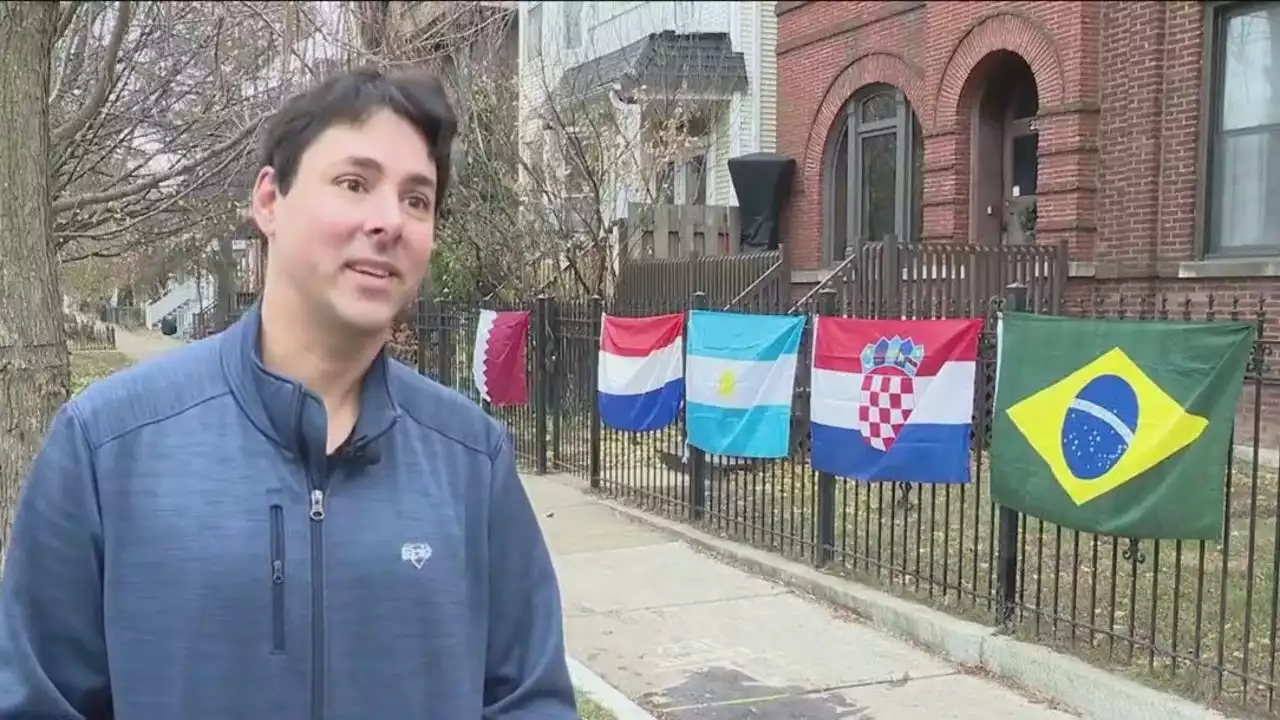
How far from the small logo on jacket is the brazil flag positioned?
3.97 m

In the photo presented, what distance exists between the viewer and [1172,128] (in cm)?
1192

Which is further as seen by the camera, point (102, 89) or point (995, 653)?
point (102, 89)

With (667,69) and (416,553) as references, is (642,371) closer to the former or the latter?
(416,553)

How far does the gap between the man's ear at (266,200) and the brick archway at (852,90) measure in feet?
46.4

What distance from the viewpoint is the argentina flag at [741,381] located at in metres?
7.72

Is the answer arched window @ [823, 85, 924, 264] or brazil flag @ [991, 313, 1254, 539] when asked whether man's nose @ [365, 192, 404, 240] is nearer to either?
brazil flag @ [991, 313, 1254, 539]

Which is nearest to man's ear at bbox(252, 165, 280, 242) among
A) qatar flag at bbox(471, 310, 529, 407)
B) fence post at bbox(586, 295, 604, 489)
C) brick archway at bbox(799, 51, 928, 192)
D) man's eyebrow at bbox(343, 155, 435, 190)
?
man's eyebrow at bbox(343, 155, 435, 190)

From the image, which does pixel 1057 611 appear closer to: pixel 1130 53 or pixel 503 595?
pixel 503 595

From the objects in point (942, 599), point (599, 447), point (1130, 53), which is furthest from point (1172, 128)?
point (942, 599)

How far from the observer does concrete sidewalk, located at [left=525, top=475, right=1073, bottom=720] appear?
5.39 m

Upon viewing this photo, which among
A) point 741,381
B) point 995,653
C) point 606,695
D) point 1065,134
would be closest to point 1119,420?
point 995,653

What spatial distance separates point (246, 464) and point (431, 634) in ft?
1.16

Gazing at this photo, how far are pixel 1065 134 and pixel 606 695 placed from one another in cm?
956

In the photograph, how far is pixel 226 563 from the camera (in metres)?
1.66
